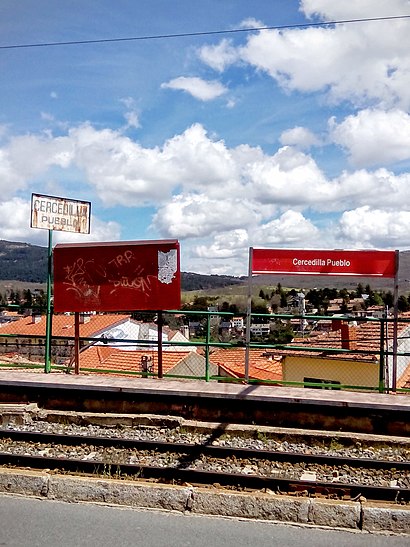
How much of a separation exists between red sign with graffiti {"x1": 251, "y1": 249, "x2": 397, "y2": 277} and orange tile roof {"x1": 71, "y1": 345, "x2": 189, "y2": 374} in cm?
455

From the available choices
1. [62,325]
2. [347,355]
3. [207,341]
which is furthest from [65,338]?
[347,355]

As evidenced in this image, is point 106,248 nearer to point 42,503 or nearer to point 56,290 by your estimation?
point 56,290

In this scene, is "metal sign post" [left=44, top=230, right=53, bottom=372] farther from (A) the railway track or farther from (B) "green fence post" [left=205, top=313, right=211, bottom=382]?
(A) the railway track

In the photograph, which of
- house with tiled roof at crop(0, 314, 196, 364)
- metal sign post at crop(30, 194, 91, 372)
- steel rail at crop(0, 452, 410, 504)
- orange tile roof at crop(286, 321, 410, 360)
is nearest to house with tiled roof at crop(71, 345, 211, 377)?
house with tiled roof at crop(0, 314, 196, 364)

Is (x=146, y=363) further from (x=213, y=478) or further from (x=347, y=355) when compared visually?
(x=213, y=478)

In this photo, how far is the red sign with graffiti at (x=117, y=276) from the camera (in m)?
11.8

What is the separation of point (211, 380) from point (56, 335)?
3.47 metres

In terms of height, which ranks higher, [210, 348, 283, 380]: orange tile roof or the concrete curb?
[210, 348, 283, 380]: orange tile roof

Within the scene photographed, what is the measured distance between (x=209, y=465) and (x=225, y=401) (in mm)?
2017

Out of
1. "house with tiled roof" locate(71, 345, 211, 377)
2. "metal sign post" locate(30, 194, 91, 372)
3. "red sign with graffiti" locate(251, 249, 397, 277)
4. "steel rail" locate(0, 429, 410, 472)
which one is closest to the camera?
"steel rail" locate(0, 429, 410, 472)

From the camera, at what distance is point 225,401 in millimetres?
9984

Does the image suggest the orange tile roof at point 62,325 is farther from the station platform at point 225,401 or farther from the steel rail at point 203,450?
the steel rail at point 203,450

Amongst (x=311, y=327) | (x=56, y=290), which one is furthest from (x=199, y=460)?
(x=56, y=290)

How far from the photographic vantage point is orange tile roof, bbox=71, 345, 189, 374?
15.3 meters
